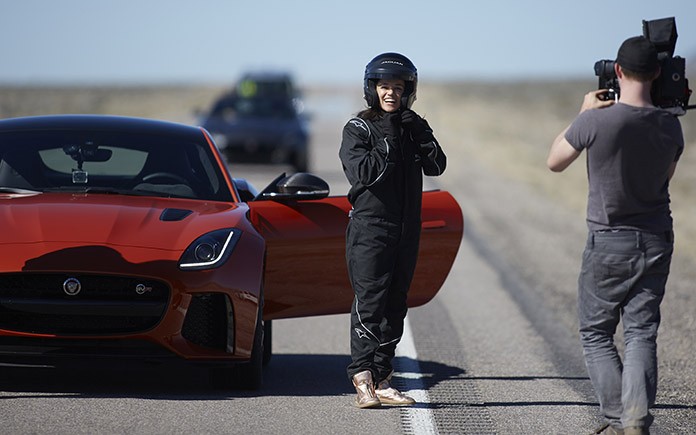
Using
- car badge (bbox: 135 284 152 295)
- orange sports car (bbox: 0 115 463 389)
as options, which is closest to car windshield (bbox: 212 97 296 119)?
orange sports car (bbox: 0 115 463 389)

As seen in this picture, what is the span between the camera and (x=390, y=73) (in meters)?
6.62

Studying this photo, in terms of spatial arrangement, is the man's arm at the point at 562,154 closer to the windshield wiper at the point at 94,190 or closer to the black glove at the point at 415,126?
the black glove at the point at 415,126

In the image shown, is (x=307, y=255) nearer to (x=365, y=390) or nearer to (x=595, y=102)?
(x=365, y=390)

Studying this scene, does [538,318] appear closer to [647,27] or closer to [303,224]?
[303,224]

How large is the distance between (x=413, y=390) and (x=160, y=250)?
5.64 ft

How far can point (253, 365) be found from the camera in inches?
274

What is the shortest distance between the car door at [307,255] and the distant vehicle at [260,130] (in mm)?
16554

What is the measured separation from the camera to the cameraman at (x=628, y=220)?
5652 mm

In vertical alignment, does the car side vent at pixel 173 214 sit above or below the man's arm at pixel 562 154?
below

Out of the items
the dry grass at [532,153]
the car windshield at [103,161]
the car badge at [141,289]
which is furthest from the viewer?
the dry grass at [532,153]

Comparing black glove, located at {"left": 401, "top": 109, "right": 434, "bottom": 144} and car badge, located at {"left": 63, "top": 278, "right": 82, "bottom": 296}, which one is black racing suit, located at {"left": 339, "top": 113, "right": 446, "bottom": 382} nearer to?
black glove, located at {"left": 401, "top": 109, "right": 434, "bottom": 144}

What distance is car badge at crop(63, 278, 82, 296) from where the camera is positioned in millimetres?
6426

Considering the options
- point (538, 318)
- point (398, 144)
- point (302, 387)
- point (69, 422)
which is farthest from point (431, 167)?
point (538, 318)

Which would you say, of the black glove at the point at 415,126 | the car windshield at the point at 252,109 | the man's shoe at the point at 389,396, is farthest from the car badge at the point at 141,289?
the car windshield at the point at 252,109
